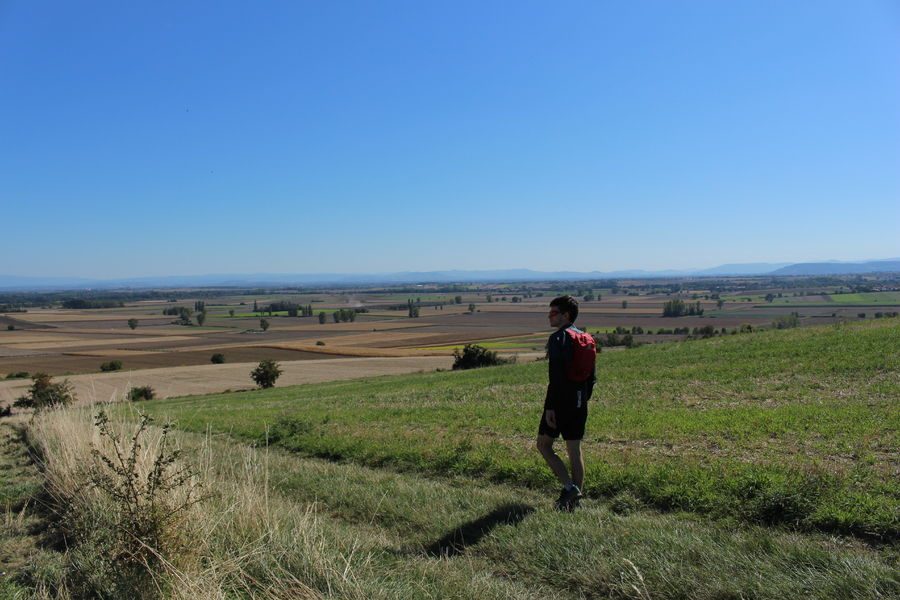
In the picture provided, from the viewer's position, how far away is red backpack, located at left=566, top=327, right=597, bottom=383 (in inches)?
235

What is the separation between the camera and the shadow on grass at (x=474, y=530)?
5.43 m

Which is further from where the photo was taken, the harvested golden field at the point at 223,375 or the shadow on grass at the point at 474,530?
the harvested golden field at the point at 223,375

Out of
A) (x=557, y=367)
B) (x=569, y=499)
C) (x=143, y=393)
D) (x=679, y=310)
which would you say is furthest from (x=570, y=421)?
(x=679, y=310)

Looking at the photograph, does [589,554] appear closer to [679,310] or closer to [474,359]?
[474,359]

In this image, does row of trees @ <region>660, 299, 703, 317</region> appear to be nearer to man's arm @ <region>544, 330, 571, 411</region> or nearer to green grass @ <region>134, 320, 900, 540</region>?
green grass @ <region>134, 320, 900, 540</region>

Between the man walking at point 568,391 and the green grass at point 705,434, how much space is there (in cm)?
61

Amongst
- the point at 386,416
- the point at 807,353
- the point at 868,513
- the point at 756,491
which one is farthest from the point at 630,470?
the point at 807,353

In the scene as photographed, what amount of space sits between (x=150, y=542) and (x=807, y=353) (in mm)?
18067

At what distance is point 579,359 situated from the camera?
19.6 feet

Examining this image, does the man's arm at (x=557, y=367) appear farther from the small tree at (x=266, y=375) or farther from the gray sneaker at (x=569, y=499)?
the small tree at (x=266, y=375)

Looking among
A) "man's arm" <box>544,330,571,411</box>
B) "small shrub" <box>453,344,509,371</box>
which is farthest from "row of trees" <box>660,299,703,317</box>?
"man's arm" <box>544,330,571,411</box>

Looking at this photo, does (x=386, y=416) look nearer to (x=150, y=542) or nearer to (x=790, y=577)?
(x=150, y=542)

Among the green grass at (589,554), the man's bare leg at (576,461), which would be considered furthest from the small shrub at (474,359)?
the man's bare leg at (576,461)

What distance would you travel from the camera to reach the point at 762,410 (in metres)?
10.5
